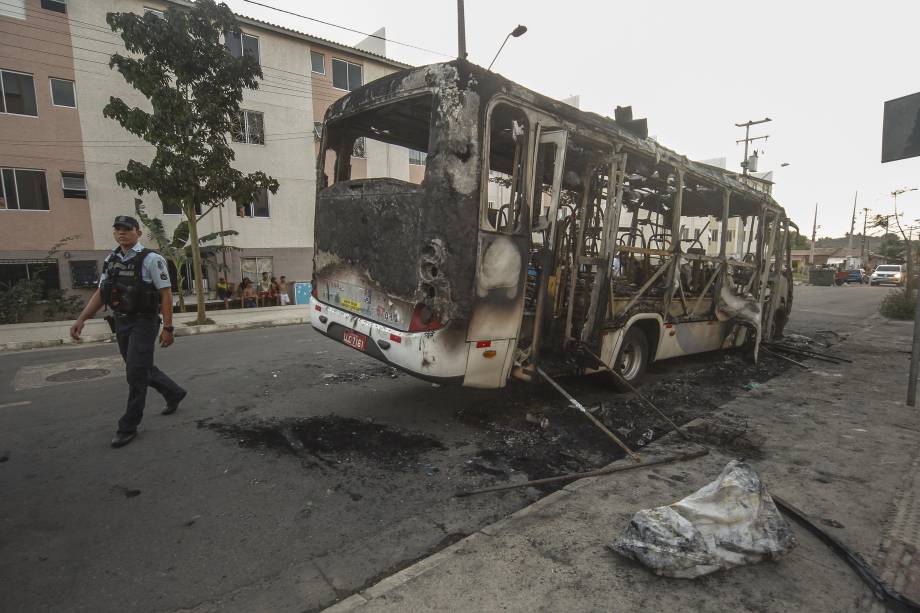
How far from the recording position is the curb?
841cm

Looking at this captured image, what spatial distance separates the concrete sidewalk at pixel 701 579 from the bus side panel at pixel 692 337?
71.2 inches

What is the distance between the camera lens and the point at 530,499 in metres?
3.00

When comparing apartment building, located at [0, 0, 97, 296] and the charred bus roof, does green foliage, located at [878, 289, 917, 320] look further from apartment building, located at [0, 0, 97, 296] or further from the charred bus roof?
apartment building, located at [0, 0, 97, 296]

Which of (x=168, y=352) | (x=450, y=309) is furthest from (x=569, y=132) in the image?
(x=168, y=352)

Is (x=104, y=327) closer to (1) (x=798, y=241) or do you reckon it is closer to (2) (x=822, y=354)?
(2) (x=822, y=354)

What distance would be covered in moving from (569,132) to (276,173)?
16.3 m

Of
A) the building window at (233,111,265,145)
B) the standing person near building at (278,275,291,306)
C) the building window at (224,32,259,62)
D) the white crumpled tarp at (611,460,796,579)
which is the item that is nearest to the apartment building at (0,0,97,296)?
the building window at (224,32,259,62)

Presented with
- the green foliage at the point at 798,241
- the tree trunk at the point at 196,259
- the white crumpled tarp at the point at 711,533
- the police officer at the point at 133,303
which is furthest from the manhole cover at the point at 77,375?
the green foliage at the point at 798,241

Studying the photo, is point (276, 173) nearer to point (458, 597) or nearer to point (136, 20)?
point (136, 20)

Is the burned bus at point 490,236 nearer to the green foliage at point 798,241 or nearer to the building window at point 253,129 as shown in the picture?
the green foliage at point 798,241

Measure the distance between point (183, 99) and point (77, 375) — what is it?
22.7 ft

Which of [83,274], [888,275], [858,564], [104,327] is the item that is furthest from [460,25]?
[888,275]

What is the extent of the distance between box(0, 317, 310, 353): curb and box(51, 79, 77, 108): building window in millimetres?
9739

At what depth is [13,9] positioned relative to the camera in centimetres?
1327
